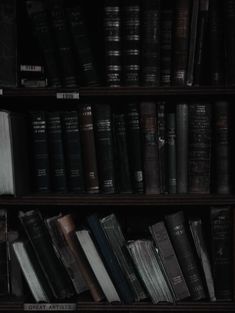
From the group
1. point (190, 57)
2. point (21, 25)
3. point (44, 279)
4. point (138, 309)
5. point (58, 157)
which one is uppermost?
point (21, 25)

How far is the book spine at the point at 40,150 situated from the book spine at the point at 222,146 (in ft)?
1.79

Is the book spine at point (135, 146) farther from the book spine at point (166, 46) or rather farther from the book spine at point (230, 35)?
the book spine at point (230, 35)

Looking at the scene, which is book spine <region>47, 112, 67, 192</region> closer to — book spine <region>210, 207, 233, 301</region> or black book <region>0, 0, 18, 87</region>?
black book <region>0, 0, 18, 87</region>

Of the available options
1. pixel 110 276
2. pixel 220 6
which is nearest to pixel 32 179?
pixel 110 276

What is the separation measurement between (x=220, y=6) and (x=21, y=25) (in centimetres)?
65

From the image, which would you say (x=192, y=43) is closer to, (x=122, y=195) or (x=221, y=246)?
(x=122, y=195)

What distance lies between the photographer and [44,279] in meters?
1.45

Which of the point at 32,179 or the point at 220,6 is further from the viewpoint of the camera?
the point at 32,179

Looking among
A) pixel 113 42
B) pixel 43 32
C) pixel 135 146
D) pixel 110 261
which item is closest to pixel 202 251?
pixel 110 261

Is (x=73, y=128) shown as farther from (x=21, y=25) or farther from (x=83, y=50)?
(x=21, y=25)

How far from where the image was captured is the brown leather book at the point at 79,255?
1417 millimetres

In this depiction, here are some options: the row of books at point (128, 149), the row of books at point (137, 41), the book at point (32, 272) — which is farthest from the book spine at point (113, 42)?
the book at point (32, 272)

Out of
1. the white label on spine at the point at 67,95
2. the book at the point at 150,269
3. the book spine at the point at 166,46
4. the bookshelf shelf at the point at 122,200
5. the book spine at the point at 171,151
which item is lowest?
the book at the point at 150,269

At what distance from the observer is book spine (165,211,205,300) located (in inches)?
55.8
